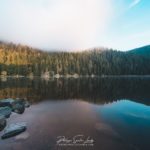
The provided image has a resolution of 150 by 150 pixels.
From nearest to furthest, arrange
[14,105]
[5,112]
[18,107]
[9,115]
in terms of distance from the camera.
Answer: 1. [5,112]
2. [9,115]
3. [14,105]
4. [18,107]

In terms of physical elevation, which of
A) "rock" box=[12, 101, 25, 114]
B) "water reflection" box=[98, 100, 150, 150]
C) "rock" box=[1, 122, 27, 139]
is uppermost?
"rock" box=[12, 101, 25, 114]

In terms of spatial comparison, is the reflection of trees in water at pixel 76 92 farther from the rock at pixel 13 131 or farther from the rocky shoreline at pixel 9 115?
the rock at pixel 13 131

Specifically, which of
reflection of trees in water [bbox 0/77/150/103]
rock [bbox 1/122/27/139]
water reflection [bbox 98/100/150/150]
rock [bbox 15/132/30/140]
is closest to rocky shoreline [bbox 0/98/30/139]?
rock [bbox 1/122/27/139]

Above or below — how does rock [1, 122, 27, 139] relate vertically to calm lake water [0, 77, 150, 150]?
above

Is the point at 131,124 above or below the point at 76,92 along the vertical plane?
below

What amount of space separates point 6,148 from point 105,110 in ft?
66.6

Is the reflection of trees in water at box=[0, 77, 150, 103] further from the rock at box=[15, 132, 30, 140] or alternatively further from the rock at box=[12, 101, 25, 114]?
the rock at box=[15, 132, 30, 140]

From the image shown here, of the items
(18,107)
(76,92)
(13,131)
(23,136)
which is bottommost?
(23,136)

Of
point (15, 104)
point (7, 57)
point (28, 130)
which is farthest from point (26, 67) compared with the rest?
point (28, 130)

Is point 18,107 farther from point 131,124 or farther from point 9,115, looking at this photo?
point 131,124

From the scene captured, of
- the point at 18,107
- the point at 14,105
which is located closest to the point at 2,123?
the point at 14,105

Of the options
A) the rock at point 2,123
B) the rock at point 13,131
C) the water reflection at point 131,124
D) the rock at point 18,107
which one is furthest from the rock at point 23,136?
the rock at point 18,107

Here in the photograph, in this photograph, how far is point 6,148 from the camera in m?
17.5

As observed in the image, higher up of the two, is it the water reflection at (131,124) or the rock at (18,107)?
the rock at (18,107)
